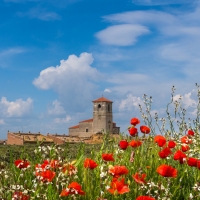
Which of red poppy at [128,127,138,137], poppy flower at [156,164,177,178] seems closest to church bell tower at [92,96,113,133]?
red poppy at [128,127,138,137]

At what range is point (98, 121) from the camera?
11225 centimetres

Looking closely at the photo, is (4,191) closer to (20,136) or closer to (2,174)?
(2,174)

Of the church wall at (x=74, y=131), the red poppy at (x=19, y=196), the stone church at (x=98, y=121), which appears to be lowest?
the red poppy at (x=19, y=196)

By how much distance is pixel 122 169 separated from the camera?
4.54m

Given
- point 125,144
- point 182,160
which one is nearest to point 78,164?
point 125,144

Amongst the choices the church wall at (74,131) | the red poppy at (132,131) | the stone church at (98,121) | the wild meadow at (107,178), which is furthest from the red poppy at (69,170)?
the church wall at (74,131)

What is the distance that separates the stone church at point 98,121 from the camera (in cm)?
11050

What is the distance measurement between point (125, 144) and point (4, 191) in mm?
1886

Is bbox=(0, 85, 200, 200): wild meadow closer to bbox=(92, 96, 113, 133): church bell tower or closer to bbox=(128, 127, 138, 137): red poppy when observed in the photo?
bbox=(128, 127, 138, 137): red poppy

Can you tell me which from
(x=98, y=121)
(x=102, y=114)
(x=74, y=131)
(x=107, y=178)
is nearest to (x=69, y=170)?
(x=107, y=178)

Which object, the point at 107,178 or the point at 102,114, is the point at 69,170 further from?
the point at 102,114

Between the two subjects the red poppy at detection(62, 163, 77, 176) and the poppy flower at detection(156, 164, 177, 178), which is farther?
the red poppy at detection(62, 163, 77, 176)

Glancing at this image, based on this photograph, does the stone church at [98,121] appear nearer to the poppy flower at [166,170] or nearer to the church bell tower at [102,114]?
the church bell tower at [102,114]

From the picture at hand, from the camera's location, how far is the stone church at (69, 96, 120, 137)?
110 meters
